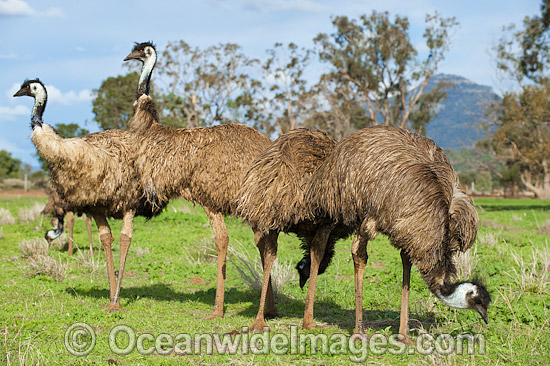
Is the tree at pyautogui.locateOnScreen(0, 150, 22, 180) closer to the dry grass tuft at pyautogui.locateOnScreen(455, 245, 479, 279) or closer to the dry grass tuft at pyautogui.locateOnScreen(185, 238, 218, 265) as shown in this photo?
Answer: the dry grass tuft at pyautogui.locateOnScreen(185, 238, 218, 265)

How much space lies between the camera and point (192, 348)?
5066 mm

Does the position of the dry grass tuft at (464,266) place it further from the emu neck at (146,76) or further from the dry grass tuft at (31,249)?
the dry grass tuft at (31,249)

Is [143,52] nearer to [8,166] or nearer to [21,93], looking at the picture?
[21,93]

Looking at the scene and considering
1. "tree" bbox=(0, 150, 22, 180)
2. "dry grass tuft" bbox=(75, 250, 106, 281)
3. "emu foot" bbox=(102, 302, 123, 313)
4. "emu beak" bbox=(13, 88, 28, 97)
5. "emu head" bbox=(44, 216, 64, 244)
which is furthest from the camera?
"tree" bbox=(0, 150, 22, 180)

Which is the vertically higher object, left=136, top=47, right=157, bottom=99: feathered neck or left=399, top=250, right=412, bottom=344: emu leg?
A: left=136, top=47, right=157, bottom=99: feathered neck

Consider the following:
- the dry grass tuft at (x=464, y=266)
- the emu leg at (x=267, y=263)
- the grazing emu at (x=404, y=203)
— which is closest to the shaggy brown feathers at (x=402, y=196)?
the grazing emu at (x=404, y=203)

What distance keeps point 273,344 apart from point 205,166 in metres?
2.26

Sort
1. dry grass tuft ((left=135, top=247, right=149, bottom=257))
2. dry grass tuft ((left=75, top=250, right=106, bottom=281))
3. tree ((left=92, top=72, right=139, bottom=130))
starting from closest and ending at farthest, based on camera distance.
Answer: dry grass tuft ((left=75, top=250, right=106, bottom=281))
dry grass tuft ((left=135, top=247, right=149, bottom=257))
tree ((left=92, top=72, right=139, bottom=130))

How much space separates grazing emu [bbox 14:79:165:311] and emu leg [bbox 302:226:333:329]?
221 centimetres

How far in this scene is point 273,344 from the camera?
5121 mm

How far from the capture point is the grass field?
476cm

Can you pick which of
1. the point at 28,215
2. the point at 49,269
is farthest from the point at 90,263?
the point at 28,215

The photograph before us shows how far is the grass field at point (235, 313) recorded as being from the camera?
187 inches

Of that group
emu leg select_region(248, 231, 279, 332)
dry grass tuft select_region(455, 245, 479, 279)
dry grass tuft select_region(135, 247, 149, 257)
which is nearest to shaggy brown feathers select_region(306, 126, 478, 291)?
emu leg select_region(248, 231, 279, 332)
